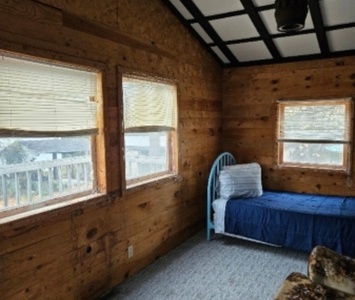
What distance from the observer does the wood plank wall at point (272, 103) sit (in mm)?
3708

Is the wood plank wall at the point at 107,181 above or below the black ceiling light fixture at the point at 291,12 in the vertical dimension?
below

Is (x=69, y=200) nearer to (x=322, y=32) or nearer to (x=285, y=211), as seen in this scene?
(x=285, y=211)

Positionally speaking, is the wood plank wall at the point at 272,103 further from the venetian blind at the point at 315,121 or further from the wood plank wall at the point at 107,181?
the wood plank wall at the point at 107,181

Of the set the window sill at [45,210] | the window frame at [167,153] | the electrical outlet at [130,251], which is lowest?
the electrical outlet at [130,251]

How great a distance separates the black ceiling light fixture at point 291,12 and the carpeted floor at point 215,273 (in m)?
2.13

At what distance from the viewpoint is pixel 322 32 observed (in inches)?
127

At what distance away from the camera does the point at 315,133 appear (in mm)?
3879

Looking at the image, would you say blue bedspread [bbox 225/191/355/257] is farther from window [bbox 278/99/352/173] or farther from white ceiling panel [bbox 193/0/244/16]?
white ceiling panel [bbox 193/0/244/16]

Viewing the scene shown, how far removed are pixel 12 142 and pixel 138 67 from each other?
130 centimetres

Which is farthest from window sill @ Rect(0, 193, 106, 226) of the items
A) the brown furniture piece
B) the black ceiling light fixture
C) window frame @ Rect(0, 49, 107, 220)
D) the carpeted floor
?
the black ceiling light fixture

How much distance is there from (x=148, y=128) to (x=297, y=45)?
2.04 m

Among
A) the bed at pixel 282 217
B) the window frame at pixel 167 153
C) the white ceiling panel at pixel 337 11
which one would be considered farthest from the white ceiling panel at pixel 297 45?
the bed at pixel 282 217

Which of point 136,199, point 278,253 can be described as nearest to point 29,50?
point 136,199

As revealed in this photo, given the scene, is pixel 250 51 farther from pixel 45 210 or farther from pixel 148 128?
pixel 45 210
